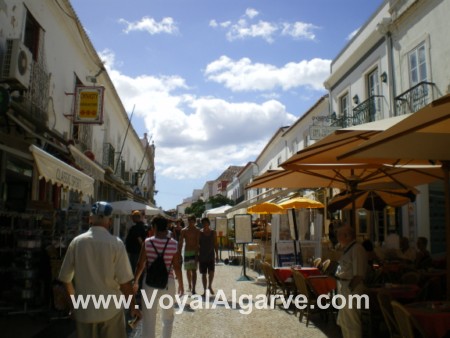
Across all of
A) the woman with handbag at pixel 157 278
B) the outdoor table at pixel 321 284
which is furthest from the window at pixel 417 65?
the woman with handbag at pixel 157 278

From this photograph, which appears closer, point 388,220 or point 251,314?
point 251,314

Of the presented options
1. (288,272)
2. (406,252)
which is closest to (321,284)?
(288,272)

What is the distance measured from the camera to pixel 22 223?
8.30 metres

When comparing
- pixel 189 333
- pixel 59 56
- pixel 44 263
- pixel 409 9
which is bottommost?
pixel 189 333

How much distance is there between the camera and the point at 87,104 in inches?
530

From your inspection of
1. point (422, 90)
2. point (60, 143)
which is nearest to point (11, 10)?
point (60, 143)

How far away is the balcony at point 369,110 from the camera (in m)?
14.8

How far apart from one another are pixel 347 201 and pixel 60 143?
663 cm

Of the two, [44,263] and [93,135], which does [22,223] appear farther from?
[93,135]

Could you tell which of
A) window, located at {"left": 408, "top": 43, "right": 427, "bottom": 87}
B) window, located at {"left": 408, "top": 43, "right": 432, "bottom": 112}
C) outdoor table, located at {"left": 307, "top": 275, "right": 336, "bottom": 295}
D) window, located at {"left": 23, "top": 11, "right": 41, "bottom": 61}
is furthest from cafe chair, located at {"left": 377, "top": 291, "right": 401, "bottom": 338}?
window, located at {"left": 23, "top": 11, "right": 41, "bottom": 61}

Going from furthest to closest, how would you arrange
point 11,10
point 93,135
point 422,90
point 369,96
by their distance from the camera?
point 93,135 → point 369,96 → point 422,90 → point 11,10

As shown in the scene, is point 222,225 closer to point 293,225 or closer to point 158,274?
point 293,225

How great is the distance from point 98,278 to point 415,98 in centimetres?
1089

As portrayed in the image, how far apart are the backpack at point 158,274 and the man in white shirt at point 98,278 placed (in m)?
1.43
